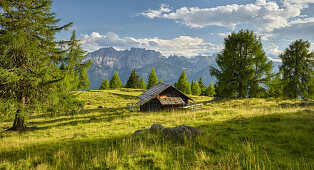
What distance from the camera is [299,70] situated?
81.4ft

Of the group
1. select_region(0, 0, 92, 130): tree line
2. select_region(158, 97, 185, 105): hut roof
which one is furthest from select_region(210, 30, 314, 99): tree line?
select_region(0, 0, 92, 130): tree line

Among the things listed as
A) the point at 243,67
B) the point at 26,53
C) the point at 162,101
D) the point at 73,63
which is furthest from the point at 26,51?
the point at 243,67

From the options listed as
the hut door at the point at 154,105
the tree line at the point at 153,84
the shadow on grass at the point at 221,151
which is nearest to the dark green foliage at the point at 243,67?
the hut door at the point at 154,105

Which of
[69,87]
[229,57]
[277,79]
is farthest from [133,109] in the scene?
[277,79]

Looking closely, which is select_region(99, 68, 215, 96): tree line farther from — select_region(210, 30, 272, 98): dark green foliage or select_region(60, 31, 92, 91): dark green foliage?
select_region(60, 31, 92, 91): dark green foliage

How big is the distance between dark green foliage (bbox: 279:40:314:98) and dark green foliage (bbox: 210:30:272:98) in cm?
663

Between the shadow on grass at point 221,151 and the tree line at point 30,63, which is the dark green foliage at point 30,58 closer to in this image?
the tree line at point 30,63

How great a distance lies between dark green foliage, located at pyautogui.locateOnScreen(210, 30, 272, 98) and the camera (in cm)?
2183

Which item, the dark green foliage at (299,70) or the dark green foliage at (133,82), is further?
the dark green foliage at (133,82)

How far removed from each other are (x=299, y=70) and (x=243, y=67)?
1226cm

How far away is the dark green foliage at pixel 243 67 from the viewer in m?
21.8

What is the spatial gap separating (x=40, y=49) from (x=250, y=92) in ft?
92.8

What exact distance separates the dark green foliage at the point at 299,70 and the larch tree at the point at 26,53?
34698 millimetres

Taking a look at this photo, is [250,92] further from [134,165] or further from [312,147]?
[134,165]
